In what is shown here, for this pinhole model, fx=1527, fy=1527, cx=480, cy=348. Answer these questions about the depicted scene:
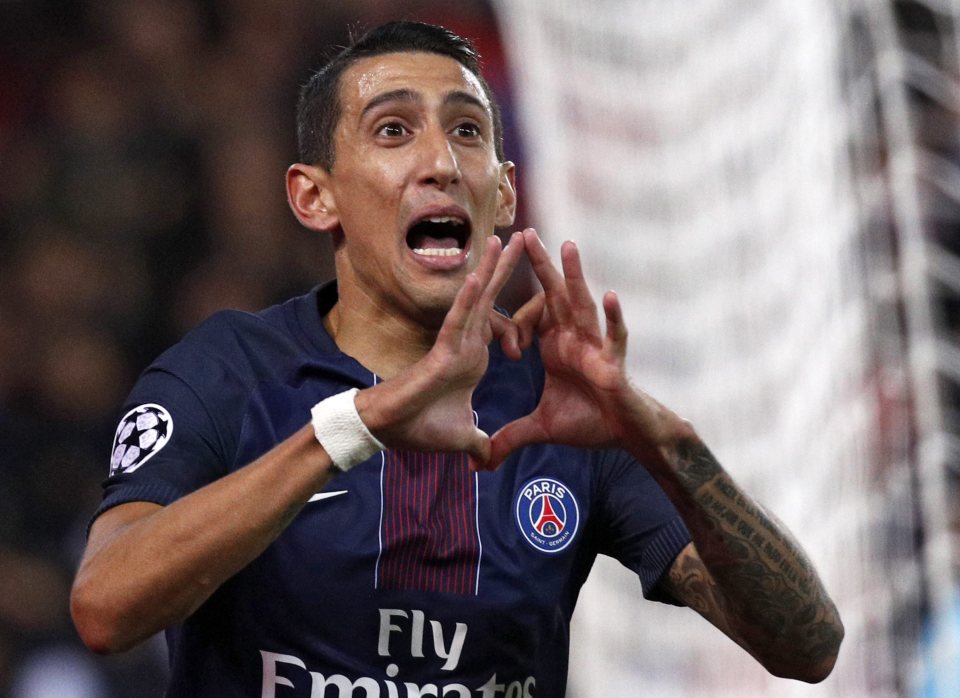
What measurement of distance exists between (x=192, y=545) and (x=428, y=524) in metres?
0.44

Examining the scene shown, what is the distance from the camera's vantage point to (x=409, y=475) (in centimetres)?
226

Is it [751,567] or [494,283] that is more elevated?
[494,283]

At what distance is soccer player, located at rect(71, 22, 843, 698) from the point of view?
190 cm

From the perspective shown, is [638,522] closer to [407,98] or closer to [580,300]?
[580,300]

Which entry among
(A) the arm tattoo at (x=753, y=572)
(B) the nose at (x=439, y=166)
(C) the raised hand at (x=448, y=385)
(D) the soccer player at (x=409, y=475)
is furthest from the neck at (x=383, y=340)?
(A) the arm tattoo at (x=753, y=572)

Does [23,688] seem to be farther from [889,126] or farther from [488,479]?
[889,126]

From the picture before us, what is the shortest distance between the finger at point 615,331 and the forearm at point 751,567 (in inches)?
6.2

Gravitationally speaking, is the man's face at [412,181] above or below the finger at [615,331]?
above

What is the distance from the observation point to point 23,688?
4242mm

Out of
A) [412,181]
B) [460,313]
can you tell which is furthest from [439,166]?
[460,313]

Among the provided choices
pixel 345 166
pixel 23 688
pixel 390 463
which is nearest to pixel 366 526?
pixel 390 463

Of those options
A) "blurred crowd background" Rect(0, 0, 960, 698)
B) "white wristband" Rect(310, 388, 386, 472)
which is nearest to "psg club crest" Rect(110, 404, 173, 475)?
"white wristband" Rect(310, 388, 386, 472)

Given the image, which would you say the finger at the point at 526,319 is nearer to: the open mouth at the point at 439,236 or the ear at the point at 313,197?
the open mouth at the point at 439,236

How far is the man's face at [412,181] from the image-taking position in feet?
7.72
